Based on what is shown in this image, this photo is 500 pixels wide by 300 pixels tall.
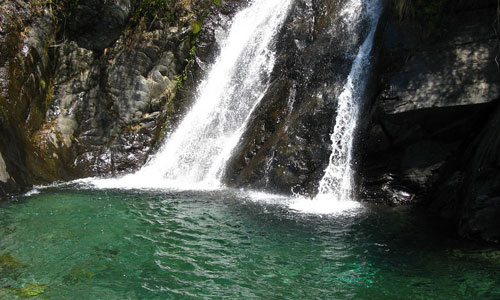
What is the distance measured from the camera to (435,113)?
7.91 m

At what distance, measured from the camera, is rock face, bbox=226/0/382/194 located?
9375mm

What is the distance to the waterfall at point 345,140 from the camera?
855 centimetres

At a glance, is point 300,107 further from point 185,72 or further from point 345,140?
point 185,72

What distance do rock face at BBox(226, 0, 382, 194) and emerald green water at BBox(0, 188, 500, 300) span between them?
1641mm

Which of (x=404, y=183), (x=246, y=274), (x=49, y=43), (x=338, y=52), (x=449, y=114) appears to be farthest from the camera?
(x=49, y=43)

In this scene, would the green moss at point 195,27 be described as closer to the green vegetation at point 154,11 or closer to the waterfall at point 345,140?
the green vegetation at point 154,11

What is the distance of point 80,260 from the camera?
207 inches

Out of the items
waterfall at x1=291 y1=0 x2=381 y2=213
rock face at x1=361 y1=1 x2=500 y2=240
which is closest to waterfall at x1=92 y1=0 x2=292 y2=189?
waterfall at x1=291 y1=0 x2=381 y2=213

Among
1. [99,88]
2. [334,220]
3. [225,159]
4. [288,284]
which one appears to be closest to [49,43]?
[99,88]

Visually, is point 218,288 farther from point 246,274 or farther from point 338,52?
point 338,52

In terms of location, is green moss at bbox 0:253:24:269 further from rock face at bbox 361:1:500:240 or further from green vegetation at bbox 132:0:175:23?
green vegetation at bbox 132:0:175:23

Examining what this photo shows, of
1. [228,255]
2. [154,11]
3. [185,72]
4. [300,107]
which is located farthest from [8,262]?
[154,11]

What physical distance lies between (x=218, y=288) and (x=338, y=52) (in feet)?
25.5

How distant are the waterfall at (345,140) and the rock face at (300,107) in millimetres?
173
